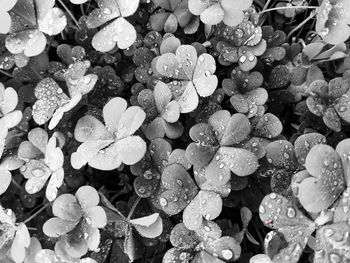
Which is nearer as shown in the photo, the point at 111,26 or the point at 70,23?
the point at 111,26

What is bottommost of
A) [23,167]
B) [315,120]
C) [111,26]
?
[315,120]

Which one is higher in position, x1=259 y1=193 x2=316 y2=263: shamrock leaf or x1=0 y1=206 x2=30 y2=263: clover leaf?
x1=0 y1=206 x2=30 y2=263: clover leaf

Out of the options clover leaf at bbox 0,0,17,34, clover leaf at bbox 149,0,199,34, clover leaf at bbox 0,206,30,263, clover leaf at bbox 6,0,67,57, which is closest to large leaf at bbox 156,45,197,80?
clover leaf at bbox 149,0,199,34

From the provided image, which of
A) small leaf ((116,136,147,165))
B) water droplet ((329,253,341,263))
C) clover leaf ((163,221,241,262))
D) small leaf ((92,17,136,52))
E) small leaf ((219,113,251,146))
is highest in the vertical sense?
small leaf ((92,17,136,52))

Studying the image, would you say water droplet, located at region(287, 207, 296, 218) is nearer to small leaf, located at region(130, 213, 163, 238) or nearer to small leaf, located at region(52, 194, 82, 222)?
small leaf, located at region(130, 213, 163, 238)

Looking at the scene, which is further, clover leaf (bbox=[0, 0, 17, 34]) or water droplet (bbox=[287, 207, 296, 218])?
clover leaf (bbox=[0, 0, 17, 34])

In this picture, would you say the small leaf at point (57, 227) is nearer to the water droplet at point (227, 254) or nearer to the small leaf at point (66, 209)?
the small leaf at point (66, 209)

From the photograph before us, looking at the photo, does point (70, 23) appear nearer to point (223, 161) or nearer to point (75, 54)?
point (75, 54)

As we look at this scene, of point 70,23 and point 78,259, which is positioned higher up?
point 70,23

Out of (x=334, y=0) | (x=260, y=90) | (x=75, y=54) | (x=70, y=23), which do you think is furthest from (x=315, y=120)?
(x=70, y=23)

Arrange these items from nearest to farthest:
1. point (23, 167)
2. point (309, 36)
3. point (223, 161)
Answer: point (223, 161), point (23, 167), point (309, 36)

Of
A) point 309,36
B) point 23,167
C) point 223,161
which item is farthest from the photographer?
point 309,36
